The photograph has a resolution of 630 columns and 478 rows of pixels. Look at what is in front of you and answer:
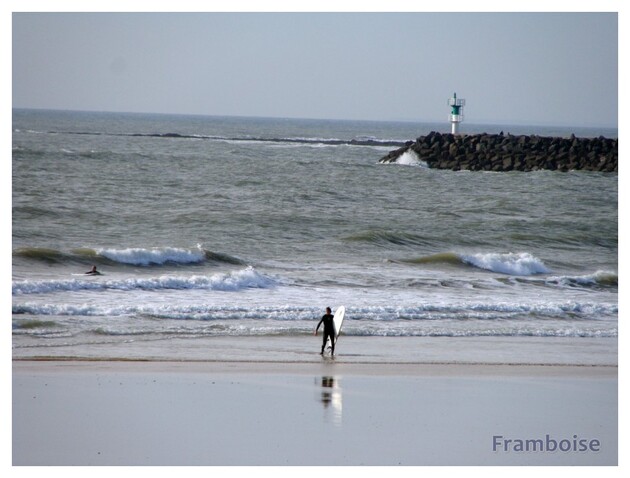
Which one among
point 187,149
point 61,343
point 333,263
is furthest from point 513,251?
point 187,149

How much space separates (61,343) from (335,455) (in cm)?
632

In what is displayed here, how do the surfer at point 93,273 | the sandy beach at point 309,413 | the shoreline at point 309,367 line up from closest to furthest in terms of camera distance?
the sandy beach at point 309,413, the shoreline at point 309,367, the surfer at point 93,273

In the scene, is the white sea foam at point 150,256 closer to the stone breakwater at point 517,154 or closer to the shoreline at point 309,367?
the shoreline at point 309,367

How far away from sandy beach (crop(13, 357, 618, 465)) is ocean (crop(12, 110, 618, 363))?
116 centimetres

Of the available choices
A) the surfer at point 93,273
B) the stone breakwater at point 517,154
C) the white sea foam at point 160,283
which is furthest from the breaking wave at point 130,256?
the stone breakwater at point 517,154

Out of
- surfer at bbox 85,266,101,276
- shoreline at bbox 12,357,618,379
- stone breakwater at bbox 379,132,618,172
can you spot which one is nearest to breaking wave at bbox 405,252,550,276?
surfer at bbox 85,266,101,276

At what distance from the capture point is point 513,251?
25.0 m

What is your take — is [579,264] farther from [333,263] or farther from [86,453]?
[86,453]

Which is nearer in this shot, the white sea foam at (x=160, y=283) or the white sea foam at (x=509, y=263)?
the white sea foam at (x=160, y=283)

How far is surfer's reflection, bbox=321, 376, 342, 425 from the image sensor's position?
386 inches

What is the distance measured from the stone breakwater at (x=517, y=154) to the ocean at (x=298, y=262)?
252 inches

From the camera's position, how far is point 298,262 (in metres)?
21.7

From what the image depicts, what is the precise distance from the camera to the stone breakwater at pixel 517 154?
48.8 metres

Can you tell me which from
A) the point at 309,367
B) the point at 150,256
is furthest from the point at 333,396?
the point at 150,256
